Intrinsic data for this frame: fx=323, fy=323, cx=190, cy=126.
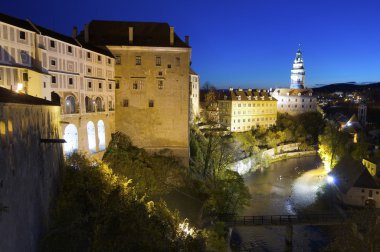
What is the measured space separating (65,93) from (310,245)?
20.3m

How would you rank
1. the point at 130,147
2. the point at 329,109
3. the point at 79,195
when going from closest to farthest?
1. the point at 79,195
2. the point at 130,147
3. the point at 329,109

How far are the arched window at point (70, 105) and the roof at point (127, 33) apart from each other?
22.1ft

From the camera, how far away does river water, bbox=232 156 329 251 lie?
938 inches

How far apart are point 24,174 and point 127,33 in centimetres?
2028

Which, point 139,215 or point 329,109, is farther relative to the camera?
point 329,109

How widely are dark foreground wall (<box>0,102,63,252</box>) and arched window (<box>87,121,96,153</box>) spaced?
9430 millimetres

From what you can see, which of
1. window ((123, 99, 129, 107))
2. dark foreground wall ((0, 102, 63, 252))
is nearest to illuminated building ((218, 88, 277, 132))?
window ((123, 99, 129, 107))

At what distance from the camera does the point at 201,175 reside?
102ft

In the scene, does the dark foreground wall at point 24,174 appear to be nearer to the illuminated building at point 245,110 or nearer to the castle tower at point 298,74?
the illuminated building at point 245,110

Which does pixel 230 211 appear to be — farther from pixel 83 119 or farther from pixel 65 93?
pixel 65 93

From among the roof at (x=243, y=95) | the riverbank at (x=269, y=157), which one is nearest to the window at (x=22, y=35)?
the riverbank at (x=269, y=157)

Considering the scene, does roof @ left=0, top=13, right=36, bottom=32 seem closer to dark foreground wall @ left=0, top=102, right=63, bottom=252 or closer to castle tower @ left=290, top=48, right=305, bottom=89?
dark foreground wall @ left=0, top=102, right=63, bottom=252

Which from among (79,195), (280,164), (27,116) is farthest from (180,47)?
(280,164)

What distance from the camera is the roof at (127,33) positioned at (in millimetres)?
27234
